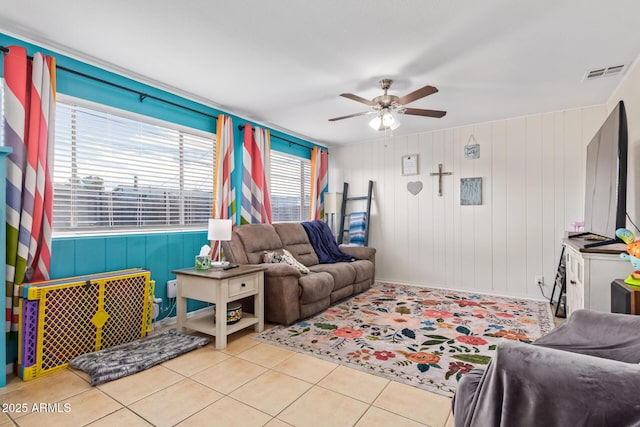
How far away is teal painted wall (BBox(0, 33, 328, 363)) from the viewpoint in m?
2.54

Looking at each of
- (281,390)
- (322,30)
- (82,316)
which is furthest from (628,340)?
(82,316)

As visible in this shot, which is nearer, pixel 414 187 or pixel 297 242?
pixel 297 242

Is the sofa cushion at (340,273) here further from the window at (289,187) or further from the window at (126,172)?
the window at (126,172)

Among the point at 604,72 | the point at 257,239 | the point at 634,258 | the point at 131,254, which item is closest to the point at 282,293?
the point at 257,239

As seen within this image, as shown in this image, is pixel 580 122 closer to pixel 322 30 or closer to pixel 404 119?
pixel 404 119

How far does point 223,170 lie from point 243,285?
1.47 m

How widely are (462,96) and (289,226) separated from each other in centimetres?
257

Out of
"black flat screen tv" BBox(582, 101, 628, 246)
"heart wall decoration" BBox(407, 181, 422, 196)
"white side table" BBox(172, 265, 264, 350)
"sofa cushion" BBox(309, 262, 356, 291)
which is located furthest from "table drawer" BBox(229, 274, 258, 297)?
"heart wall decoration" BBox(407, 181, 422, 196)

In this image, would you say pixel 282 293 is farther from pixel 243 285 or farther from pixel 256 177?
pixel 256 177

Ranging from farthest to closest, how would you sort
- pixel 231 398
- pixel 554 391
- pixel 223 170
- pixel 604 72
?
1. pixel 223 170
2. pixel 604 72
3. pixel 231 398
4. pixel 554 391

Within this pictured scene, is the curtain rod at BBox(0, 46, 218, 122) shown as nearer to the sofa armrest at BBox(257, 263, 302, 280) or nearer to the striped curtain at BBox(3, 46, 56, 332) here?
the striped curtain at BBox(3, 46, 56, 332)

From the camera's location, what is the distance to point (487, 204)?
4465 millimetres

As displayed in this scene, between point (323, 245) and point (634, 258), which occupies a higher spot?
point (634, 258)

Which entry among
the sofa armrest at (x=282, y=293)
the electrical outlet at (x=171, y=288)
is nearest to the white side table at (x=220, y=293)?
the sofa armrest at (x=282, y=293)
